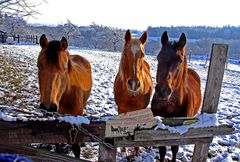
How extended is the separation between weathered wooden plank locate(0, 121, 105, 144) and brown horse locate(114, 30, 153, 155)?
142 centimetres

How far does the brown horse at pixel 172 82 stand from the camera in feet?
9.65

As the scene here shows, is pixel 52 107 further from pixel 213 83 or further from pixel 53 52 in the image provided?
pixel 213 83

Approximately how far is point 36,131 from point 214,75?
1.58m

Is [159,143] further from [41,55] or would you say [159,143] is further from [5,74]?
[5,74]

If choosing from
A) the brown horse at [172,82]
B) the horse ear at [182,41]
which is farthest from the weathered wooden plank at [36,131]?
the horse ear at [182,41]

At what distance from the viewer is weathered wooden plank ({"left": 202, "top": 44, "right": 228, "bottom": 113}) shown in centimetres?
233

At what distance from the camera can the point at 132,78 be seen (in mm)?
3350

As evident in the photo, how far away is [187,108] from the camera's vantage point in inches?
143

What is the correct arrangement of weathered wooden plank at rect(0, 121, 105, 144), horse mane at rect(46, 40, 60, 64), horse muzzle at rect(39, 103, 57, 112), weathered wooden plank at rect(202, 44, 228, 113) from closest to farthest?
weathered wooden plank at rect(0, 121, 105, 144) < weathered wooden plank at rect(202, 44, 228, 113) < horse muzzle at rect(39, 103, 57, 112) < horse mane at rect(46, 40, 60, 64)

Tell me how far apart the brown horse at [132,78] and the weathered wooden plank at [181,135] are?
1158 millimetres

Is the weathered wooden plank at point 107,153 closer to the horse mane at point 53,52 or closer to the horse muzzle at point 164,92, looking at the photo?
the horse muzzle at point 164,92

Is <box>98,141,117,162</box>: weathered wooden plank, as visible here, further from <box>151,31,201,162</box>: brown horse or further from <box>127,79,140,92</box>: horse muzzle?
<box>127,79,140,92</box>: horse muzzle

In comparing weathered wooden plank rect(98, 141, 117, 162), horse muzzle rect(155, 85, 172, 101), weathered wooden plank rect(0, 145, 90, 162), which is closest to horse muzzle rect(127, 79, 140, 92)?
horse muzzle rect(155, 85, 172, 101)

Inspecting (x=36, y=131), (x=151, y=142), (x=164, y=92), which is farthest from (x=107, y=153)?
(x=164, y=92)
